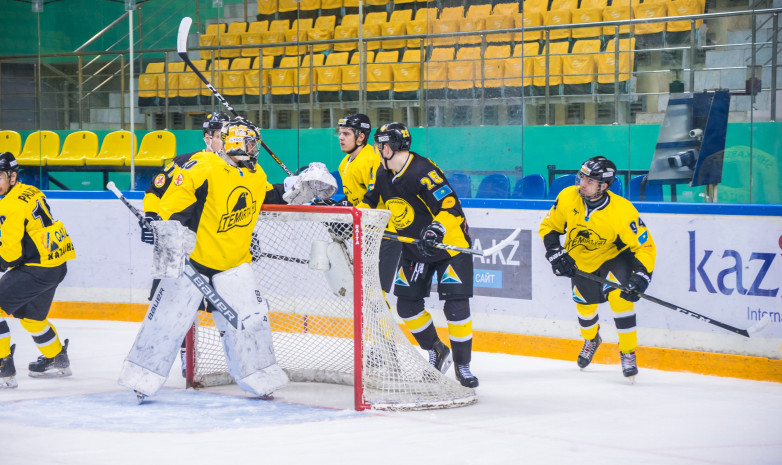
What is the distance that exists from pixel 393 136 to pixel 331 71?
284 cm

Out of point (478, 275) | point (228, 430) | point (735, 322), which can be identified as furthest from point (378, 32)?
point (228, 430)

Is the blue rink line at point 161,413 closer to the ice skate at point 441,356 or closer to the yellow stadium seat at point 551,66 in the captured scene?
the ice skate at point 441,356

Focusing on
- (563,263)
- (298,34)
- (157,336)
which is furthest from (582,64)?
(157,336)

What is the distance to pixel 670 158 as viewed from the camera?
525cm

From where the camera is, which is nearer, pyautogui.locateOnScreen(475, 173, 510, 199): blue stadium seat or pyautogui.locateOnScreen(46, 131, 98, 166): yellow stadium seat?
pyautogui.locateOnScreen(475, 173, 510, 199): blue stadium seat

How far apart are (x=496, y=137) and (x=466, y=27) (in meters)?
0.71

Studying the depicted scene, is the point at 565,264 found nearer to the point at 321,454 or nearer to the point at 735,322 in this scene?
the point at 735,322

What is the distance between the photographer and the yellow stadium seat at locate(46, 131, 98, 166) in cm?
757

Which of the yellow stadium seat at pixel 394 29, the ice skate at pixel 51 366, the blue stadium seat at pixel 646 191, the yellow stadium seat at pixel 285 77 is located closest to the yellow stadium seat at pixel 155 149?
the yellow stadium seat at pixel 285 77

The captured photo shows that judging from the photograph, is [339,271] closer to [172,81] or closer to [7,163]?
[7,163]

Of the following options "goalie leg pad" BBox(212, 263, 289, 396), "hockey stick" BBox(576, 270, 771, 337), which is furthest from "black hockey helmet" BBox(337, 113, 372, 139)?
"hockey stick" BBox(576, 270, 771, 337)

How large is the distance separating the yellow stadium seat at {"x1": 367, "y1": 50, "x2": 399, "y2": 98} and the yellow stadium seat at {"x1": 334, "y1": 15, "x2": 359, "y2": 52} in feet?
1.10

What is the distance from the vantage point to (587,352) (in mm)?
4930

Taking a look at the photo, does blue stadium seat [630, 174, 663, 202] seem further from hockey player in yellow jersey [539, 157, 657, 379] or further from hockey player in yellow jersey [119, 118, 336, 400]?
hockey player in yellow jersey [119, 118, 336, 400]
